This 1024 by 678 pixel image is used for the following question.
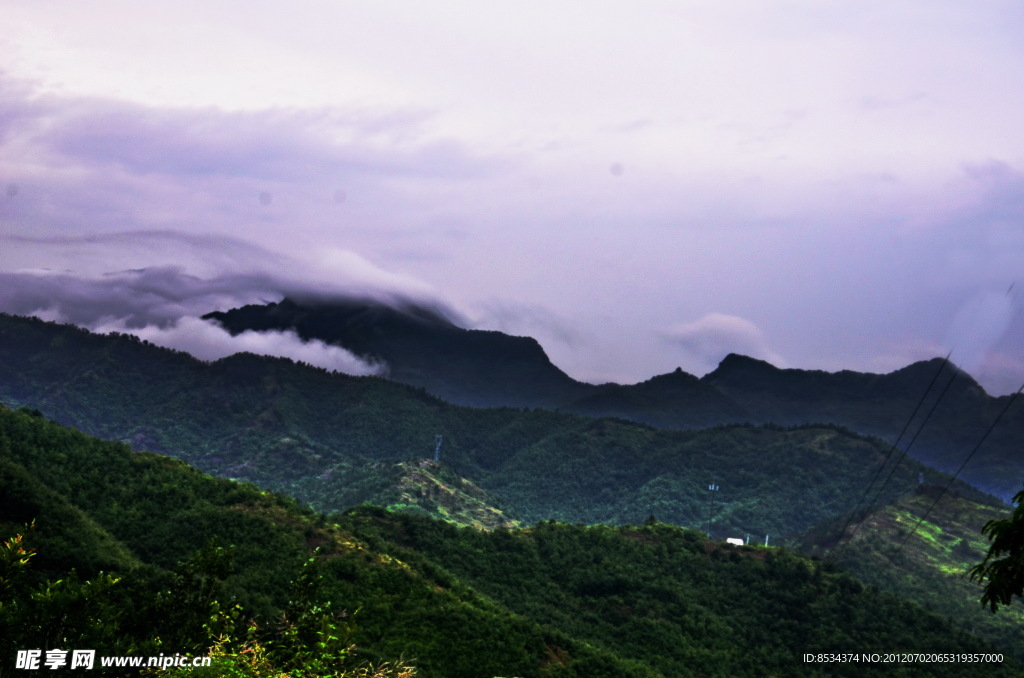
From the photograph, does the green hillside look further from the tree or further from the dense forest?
the tree

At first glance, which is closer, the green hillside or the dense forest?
the dense forest

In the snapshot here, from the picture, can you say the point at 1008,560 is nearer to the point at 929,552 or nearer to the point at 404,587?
the point at 404,587

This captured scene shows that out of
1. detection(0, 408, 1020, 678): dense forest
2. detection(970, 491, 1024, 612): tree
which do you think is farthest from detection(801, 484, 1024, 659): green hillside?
detection(970, 491, 1024, 612): tree

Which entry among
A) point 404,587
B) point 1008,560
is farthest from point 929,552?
point 1008,560

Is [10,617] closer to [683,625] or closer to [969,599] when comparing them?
[683,625]

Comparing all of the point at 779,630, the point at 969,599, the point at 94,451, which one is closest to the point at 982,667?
the point at 779,630

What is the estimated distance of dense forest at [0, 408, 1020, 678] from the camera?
35844 millimetres

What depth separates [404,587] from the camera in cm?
7369

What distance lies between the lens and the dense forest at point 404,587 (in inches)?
1411

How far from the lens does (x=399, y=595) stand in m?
71.9

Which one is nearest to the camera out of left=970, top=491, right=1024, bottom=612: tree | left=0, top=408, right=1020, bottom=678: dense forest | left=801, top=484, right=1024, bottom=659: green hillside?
left=970, top=491, right=1024, bottom=612: tree

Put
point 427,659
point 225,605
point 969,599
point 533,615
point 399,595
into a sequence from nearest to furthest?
point 225,605 < point 427,659 < point 399,595 < point 533,615 < point 969,599

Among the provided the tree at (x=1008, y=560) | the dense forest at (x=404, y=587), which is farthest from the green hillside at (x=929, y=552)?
the tree at (x=1008, y=560)

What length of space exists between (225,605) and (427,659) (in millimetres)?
27209
